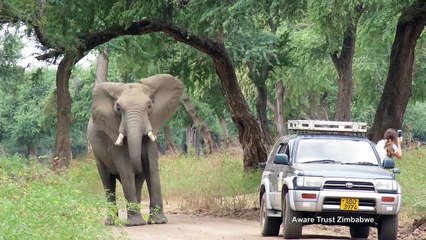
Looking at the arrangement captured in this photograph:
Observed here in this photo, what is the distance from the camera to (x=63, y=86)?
30031 millimetres

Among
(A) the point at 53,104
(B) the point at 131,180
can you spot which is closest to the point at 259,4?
(B) the point at 131,180

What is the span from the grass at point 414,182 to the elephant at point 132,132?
15.7 ft

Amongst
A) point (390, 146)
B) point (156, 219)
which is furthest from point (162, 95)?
point (390, 146)

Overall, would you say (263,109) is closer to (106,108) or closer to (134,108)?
(106,108)

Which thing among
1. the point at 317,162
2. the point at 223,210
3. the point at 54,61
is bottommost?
the point at 223,210

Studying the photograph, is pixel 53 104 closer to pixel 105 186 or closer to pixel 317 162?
pixel 105 186

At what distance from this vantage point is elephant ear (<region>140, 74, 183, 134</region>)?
22.1 metres

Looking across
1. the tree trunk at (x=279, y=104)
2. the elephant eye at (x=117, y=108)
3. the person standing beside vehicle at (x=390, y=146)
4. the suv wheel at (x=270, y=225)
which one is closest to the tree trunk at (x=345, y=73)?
the tree trunk at (x=279, y=104)

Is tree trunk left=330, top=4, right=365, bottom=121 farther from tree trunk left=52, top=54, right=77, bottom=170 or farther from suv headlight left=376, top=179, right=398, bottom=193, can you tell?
suv headlight left=376, top=179, right=398, bottom=193

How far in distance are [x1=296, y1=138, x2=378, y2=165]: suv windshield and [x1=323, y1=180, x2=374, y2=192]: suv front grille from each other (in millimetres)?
1143

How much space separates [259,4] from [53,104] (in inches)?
1090

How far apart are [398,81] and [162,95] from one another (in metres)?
6.33

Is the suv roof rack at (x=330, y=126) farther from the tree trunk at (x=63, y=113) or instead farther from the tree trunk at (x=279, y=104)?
the tree trunk at (x=279, y=104)

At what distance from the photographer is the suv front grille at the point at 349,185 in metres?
16.2
